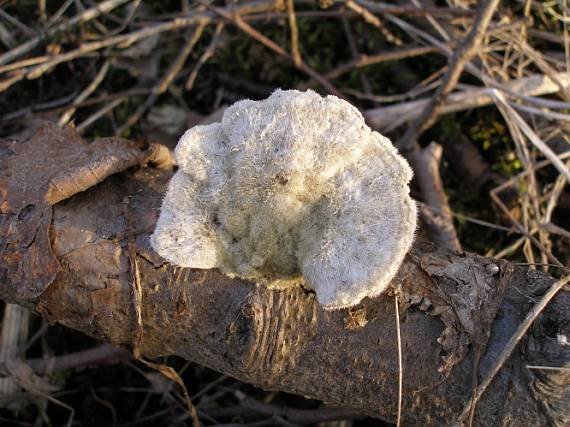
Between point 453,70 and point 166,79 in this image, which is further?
point 166,79

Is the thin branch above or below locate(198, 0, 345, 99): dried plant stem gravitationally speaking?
below

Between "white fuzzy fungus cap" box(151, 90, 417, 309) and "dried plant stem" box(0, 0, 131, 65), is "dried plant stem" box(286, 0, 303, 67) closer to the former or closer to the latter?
"dried plant stem" box(0, 0, 131, 65)

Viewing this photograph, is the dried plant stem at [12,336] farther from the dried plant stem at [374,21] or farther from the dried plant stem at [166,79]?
the dried plant stem at [374,21]

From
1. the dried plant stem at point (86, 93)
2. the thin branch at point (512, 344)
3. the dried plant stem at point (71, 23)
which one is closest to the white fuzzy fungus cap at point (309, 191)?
the thin branch at point (512, 344)

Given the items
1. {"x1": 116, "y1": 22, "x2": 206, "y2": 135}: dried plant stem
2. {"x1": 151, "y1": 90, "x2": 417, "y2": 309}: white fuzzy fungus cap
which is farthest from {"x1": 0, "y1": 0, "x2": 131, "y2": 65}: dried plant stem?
{"x1": 151, "y1": 90, "x2": 417, "y2": 309}: white fuzzy fungus cap

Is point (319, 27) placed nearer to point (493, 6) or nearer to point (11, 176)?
point (493, 6)

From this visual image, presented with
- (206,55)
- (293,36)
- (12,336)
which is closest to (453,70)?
(293,36)

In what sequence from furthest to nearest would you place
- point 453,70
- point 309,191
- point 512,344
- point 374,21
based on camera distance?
point 374,21 < point 453,70 < point 512,344 < point 309,191

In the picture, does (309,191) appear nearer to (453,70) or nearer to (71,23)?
(453,70)
